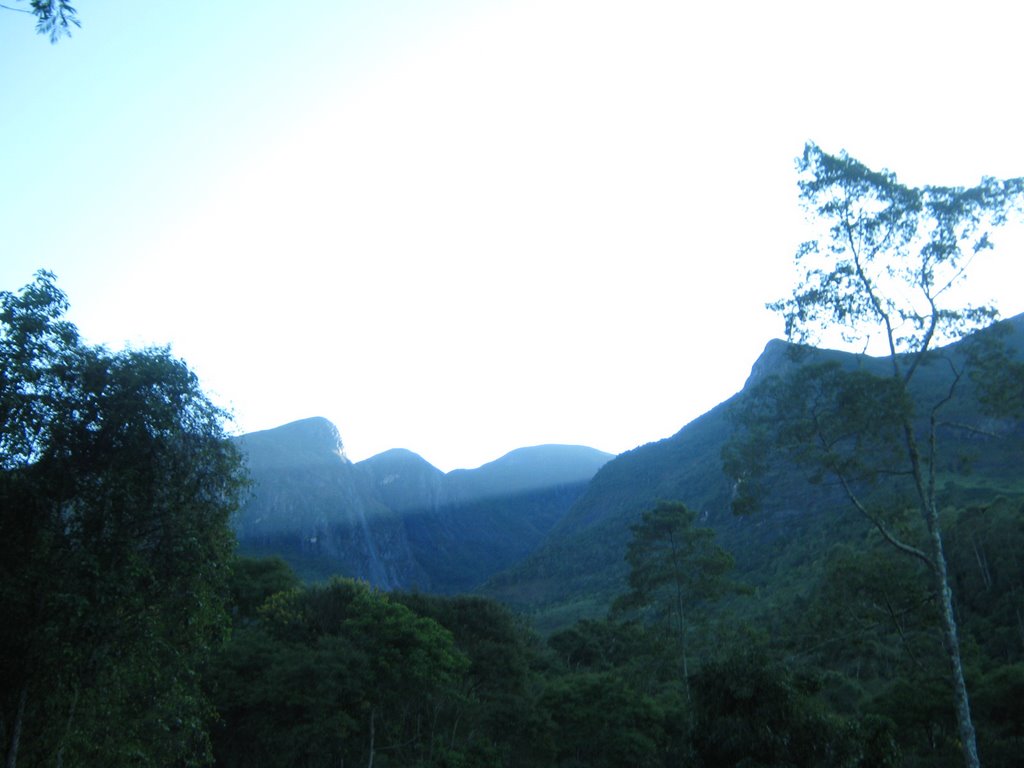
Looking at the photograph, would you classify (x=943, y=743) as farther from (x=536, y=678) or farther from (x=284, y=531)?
(x=284, y=531)

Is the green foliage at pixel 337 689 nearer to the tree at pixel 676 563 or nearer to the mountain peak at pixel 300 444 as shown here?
the tree at pixel 676 563

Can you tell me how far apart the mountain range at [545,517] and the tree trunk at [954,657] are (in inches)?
76.1

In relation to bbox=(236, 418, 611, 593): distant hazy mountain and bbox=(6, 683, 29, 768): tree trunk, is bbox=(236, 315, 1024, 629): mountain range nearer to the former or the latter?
bbox=(236, 418, 611, 593): distant hazy mountain

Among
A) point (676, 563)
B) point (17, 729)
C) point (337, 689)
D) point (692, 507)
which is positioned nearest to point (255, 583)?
point (337, 689)

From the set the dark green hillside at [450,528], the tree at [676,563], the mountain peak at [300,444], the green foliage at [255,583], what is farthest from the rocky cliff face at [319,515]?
the tree at [676,563]

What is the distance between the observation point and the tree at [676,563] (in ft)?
98.3

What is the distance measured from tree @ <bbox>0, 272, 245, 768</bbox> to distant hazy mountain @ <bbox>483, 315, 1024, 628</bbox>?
35.5 meters

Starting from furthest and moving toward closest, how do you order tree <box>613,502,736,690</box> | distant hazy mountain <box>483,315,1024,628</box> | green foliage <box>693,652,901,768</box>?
1. distant hazy mountain <box>483,315,1024,628</box>
2. tree <box>613,502,736,690</box>
3. green foliage <box>693,652,901,768</box>

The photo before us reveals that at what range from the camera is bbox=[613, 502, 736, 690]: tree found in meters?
30.0

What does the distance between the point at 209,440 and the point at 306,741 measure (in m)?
16.7

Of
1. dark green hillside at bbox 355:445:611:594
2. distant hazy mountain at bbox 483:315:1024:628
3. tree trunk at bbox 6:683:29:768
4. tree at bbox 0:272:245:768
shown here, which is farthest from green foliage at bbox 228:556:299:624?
dark green hillside at bbox 355:445:611:594

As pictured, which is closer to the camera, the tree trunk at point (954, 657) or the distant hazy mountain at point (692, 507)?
the tree trunk at point (954, 657)

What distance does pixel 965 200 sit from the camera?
16.0m

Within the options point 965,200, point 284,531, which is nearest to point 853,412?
point 965,200
